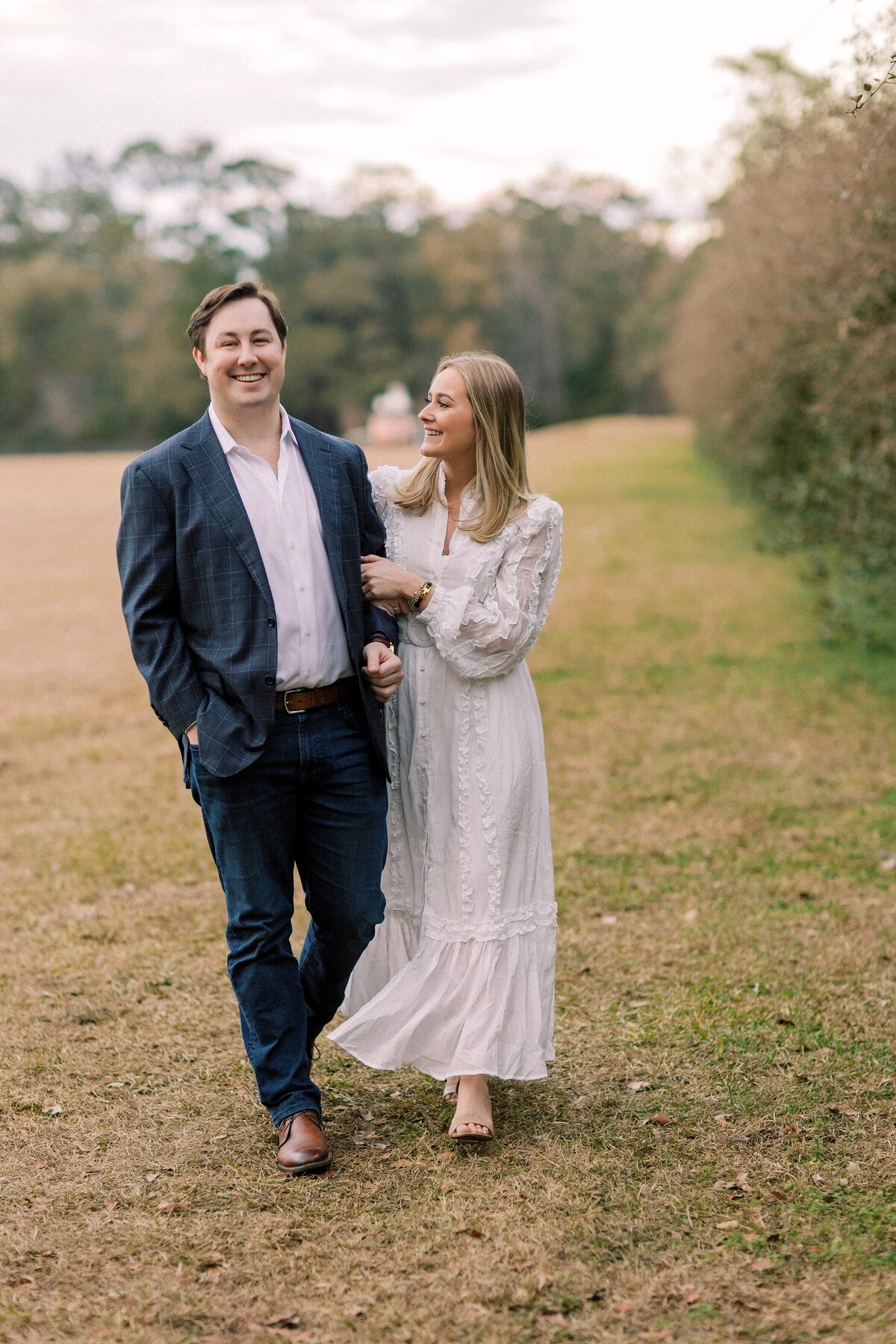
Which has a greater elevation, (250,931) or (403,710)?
(403,710)

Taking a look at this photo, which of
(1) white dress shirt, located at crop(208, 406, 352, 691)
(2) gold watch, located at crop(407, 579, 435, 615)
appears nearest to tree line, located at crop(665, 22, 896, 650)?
(2) gold watch, located at crop(407, 579, 435, 615)

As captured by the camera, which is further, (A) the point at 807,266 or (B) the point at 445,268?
(B) the point at 445,268

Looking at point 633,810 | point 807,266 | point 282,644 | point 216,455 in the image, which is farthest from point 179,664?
point 807,266

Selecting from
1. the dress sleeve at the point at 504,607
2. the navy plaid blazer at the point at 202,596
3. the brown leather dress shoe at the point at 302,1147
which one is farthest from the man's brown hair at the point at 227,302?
the brown leather dress shoe at the point at 302,1147

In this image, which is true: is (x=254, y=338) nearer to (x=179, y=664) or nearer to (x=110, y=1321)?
(x=179, y=664)

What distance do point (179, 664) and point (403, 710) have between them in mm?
717

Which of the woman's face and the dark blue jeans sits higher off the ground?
the woman's face

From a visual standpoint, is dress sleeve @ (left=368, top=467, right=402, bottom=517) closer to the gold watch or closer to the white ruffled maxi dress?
the white ruffled maxi dress

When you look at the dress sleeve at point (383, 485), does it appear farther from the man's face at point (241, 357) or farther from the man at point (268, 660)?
the man's face at point (241, 357)

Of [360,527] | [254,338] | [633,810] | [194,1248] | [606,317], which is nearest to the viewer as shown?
[194,1248]

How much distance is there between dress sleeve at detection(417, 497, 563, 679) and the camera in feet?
12.5

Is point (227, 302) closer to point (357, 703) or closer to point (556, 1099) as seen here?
point (357, 703)

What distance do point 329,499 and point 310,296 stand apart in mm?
73276

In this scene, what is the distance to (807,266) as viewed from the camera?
399 inches
